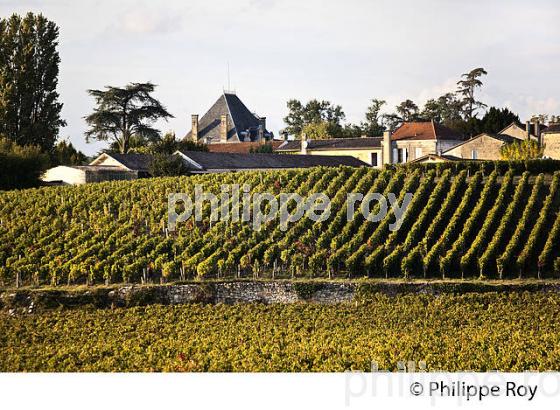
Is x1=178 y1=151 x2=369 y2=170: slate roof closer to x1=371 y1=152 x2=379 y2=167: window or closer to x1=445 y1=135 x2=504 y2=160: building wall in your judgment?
x1=371 y1=152 x2=379 y2=167: window

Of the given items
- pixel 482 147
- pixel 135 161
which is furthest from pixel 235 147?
pixel 135 161

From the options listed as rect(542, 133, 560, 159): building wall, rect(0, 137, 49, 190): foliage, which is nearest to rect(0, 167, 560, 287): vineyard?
rect(0, 137, 49, 190): foliage

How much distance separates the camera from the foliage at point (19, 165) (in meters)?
31.9

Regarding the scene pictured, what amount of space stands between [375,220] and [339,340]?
27.6 ft

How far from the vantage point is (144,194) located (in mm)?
26906

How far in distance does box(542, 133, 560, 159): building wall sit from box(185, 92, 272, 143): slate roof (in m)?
23.5

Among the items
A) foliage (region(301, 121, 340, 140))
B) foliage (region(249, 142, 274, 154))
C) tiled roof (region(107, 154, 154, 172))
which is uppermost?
foliage (region(301, 121, 340, 140))

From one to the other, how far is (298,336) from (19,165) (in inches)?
777

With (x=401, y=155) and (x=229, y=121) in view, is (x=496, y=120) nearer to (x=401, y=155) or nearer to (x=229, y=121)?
(x=401, y=155)

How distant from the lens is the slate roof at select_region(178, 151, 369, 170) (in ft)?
119

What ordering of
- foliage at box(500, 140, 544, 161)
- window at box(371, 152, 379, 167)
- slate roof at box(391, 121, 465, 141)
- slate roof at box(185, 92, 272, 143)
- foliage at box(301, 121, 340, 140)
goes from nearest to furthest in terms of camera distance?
foliage at box(500, 140, 544, 161) < slate roof at box(391, 121, 465, 141) < window at box(371, 152, 379, 167) < slate roof at box(185, 92, 272, 143) < foliage at box(301, 121, 340, 140)

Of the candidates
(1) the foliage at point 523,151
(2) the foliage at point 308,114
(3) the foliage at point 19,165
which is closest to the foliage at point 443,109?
(2) the foliage at point 308,114

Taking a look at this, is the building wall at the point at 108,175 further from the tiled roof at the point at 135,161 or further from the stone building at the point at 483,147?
the stone building at the point at 483,147

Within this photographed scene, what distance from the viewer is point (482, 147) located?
40844 millimetres
